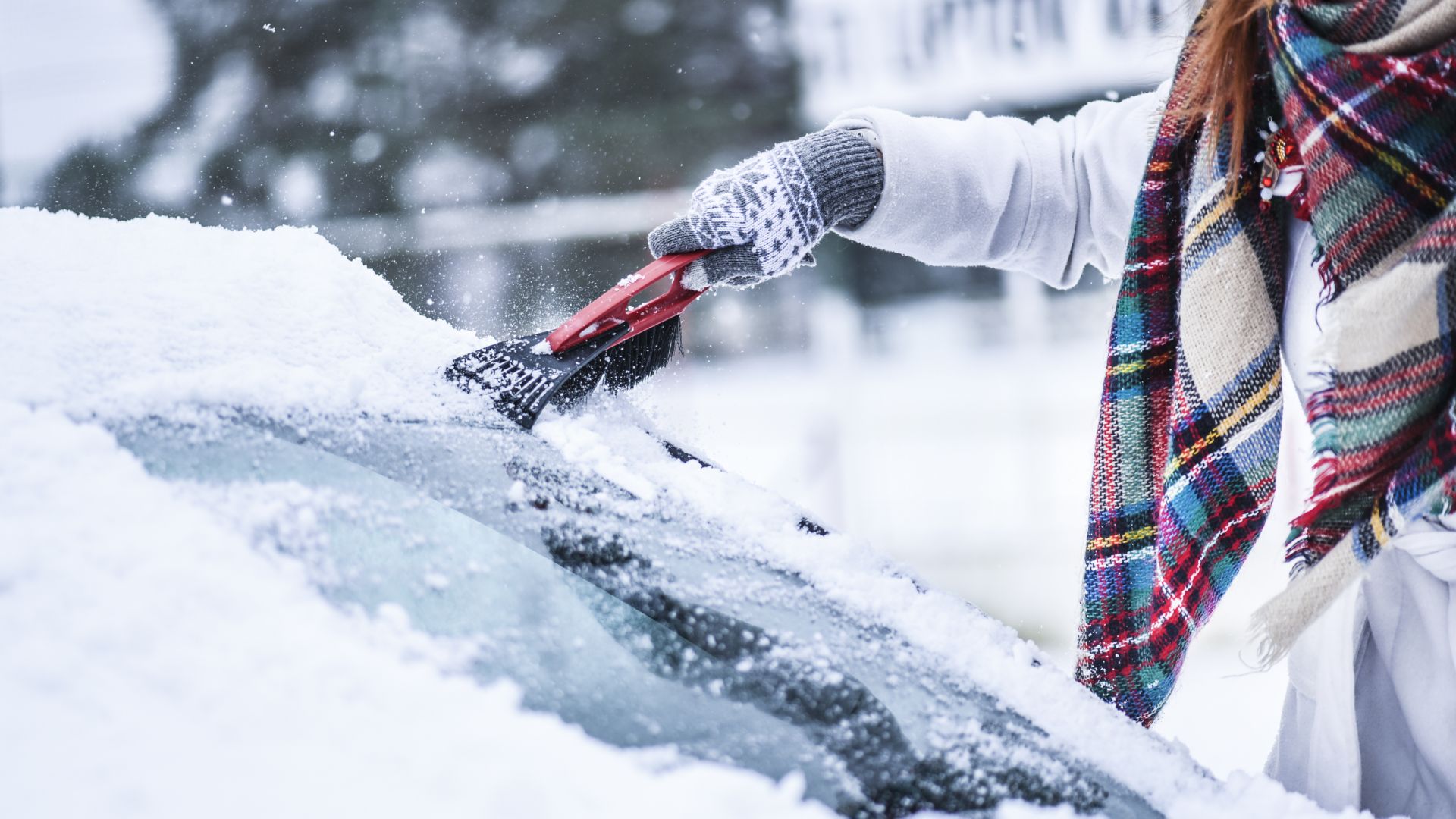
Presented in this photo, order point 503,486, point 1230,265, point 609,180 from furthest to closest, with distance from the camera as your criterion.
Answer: point 609,180
point 1230,265
point 503,486

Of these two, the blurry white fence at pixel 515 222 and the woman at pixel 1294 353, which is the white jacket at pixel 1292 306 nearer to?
the woman at pixel 1294 353

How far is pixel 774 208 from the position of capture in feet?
3.95

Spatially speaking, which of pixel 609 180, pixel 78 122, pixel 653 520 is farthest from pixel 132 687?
pixel 609 180

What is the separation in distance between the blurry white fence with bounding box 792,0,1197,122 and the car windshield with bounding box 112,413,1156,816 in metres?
4.51

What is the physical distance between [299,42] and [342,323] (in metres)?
4.17

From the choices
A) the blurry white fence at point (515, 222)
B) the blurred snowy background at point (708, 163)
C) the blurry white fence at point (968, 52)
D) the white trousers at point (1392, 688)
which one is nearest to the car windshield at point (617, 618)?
the white trousers at point (1392, 688)

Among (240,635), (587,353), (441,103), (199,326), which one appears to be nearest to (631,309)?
(587,353)

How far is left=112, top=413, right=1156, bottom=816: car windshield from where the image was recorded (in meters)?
0.64

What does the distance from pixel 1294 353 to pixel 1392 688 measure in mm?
353

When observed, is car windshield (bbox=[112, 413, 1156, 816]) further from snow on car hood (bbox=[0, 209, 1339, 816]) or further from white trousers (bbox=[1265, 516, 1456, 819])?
white trousers (bbox=[1265, 516, 1456, 819])

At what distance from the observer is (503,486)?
2.44 ft

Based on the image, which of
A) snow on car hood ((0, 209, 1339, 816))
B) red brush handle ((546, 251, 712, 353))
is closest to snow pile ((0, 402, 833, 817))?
snow on car hood ((0, 209, 1339, 816))

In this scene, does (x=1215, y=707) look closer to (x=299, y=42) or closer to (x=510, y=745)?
(x=510, y=745)

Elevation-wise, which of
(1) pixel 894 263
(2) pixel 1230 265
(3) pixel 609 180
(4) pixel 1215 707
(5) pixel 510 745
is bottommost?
(4) pixel 1215 707
